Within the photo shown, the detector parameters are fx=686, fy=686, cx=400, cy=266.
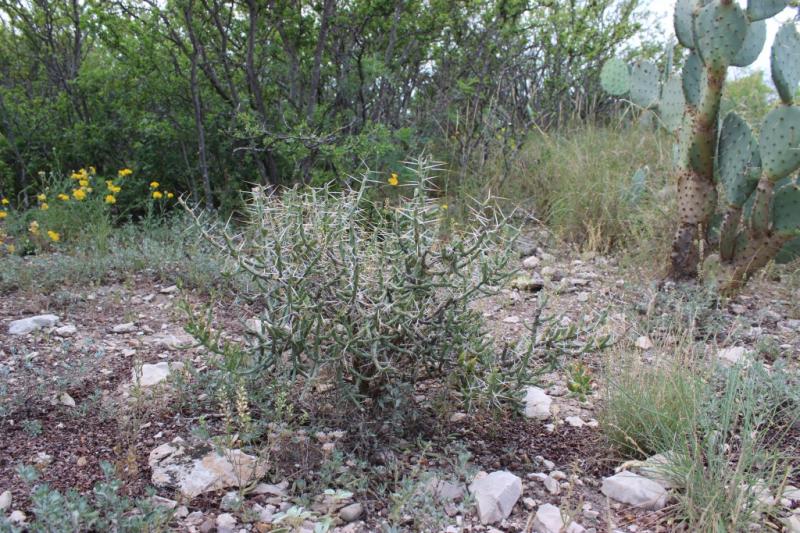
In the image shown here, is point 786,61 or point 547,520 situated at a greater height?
point 786,61

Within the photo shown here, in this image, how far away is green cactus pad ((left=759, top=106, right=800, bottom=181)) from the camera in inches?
133

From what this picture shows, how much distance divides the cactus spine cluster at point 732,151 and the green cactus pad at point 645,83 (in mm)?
565

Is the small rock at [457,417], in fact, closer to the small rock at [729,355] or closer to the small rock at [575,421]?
the small rock at [575,421]

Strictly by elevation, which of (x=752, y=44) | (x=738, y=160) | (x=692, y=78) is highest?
(x=752, y=44)

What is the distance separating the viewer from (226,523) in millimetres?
1816

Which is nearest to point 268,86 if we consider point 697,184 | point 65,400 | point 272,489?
point 697,184

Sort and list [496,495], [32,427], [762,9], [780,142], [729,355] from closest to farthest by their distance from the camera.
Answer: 1. [496,495]
2. [32,427]
3. [729,355]
4. [780,142]
5. [762,9]

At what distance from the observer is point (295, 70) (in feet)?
16.8

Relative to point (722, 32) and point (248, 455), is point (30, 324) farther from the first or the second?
point (722, 32)

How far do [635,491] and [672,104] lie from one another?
2947 mm

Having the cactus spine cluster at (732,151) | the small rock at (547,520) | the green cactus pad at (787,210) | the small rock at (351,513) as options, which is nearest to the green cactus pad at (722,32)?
the cactus spine cluster at (732,151)

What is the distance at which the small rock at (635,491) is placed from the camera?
194 centimetres

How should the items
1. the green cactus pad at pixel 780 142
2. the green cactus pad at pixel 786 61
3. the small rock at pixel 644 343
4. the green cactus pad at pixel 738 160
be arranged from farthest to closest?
the green cactus pad at pixel 738 160, the green cactus pad at pixel 786 61, the green cactus pad at pixel 780 142, the small rock at pixel 644 343

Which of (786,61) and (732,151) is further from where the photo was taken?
(732,151)
